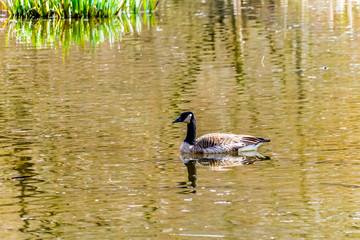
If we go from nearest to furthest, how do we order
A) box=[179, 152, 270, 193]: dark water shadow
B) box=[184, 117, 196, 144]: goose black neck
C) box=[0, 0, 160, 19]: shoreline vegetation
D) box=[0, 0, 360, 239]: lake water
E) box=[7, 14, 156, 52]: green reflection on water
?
box=[0, 0, 360, 239]: lake water < box=[179, 152, 270, 193]: dark water shadow < box=[184, 117, 196, 144]: goose black neck < box=[7, 14, 156, 52]: green reflection on water < box=[0, 0, 160, 19]: shoreline vegetation

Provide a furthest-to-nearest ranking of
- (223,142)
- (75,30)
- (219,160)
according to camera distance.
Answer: (75,30) → (223,142) → (219,160)

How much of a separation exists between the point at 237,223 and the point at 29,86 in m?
8.97

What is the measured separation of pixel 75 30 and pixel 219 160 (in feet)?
51.7

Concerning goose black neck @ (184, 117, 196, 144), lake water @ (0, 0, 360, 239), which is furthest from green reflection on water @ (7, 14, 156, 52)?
goose black neck @ (184, 117, 196, 144)

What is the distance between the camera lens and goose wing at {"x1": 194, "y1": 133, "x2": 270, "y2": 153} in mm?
9867

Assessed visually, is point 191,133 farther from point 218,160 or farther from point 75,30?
point 75,30

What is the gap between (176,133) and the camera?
11258 mm

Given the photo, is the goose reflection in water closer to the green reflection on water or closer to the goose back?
the goose back

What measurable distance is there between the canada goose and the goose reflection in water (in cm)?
7

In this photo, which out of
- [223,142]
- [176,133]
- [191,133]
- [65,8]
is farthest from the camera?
[65,8]

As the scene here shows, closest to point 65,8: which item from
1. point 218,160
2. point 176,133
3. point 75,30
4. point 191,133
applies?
point 75,30

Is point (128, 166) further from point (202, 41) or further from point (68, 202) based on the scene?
point (202, 41)

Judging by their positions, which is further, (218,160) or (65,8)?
(65,8)

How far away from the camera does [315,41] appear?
2005 cm
